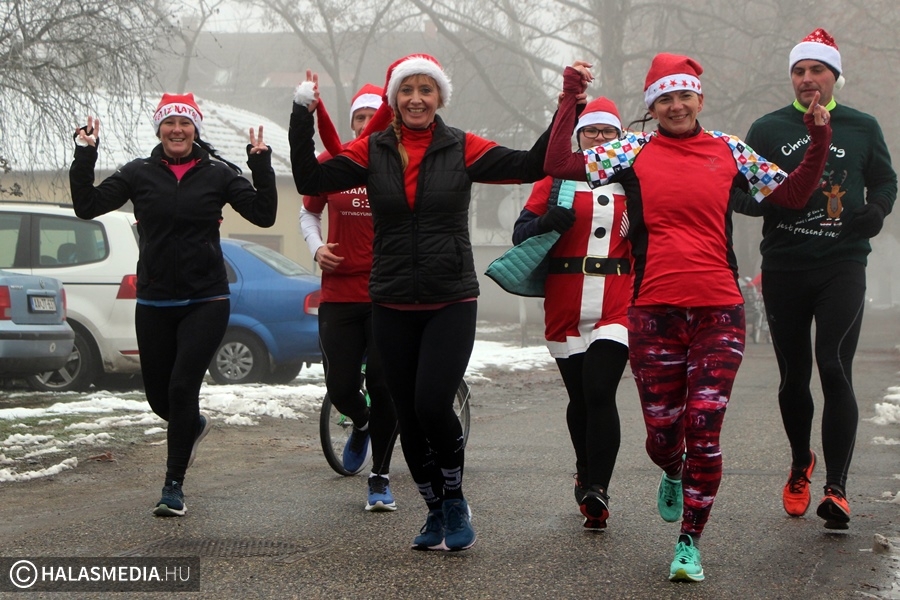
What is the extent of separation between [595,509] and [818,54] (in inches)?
89.9

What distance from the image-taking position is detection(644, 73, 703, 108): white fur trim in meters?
5.02

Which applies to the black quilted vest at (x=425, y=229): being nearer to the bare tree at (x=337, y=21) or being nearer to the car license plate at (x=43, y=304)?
the car license plate at (x=43, y=304)

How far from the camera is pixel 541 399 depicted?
13.5 metres

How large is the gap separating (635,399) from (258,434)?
4.74 metres

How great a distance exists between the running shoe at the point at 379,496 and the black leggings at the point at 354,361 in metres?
0.17

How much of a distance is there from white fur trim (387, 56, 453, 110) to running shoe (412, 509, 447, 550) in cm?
170

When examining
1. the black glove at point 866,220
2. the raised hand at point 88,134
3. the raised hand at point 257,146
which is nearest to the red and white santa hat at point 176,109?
the raised hand at point 88,134

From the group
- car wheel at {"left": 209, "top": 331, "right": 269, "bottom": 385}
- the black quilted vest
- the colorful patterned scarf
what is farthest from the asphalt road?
car wheel at {"left": 209, "top": 331, "right": 269, "bottom": 385}

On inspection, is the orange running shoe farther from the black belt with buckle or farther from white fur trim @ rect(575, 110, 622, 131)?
white fur trim @ rect(575, 110, 622, 131)

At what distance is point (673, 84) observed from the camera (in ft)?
16.5

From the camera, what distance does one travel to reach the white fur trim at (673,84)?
16.5 ft

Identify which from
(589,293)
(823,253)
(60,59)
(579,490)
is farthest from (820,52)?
(60,59)

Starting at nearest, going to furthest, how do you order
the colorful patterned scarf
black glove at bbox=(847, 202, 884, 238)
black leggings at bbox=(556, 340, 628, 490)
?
the colorful patterned scarf
black leggings at bbox=(556, 340, 628, 490)
black glove at bbox=(847, 202, 884, 238)

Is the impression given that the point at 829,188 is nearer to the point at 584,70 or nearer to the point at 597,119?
the point at 597,119
